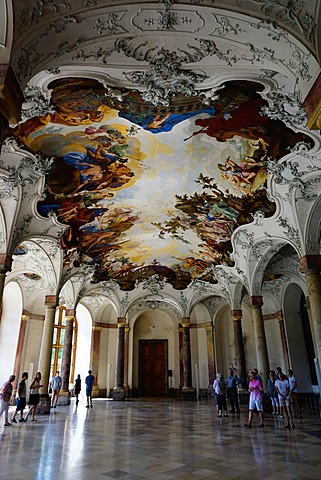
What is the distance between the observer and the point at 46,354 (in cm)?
1523

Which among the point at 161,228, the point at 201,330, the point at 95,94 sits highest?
the point at 161,228

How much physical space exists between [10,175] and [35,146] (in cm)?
134

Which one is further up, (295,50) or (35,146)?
(35,146)

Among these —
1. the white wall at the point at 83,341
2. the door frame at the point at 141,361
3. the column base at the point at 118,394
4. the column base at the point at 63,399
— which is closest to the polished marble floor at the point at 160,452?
the column base at the point at 63,399

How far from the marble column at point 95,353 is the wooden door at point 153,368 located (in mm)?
3261

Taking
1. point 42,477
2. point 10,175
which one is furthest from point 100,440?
point 10,175

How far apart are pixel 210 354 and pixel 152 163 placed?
18342mm

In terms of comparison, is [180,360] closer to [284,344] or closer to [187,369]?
[187,369]

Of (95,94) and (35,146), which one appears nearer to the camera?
(95,94)

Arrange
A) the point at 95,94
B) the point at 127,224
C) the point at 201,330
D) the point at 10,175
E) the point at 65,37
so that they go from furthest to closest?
1. the point at 201,330
2. the point at 127,224
3. the point at 10,175
4. the point at 95,94
5. the point at 65,37

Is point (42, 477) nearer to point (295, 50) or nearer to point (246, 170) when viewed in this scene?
point (295, 50)

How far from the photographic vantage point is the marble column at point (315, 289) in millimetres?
10234

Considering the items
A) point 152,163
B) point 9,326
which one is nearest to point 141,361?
point 9,326

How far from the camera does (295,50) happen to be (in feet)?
17.0
